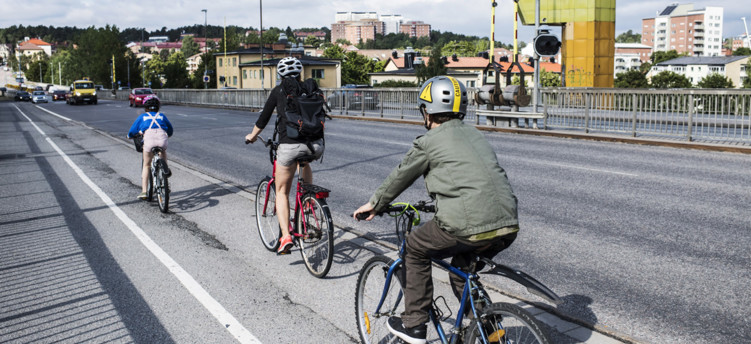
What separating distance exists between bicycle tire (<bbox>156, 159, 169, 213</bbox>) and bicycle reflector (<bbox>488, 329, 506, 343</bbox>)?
6.43 meters

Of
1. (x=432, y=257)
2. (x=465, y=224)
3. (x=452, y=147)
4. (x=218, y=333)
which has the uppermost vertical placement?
(x=452, y=147)

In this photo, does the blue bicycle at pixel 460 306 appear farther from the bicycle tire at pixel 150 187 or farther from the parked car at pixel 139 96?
the parked car at pixel 139 96

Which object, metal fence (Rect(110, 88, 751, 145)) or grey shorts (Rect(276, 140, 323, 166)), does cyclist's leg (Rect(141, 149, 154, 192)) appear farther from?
metal fence (Rect(110, 88, 751, 145))

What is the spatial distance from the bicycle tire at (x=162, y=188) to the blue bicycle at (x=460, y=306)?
16.6ft

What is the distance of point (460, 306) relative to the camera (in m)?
3.27

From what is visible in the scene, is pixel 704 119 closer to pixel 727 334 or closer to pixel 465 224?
pixel 727 334

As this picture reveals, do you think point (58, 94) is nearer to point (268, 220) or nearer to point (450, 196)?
point (268, 220)

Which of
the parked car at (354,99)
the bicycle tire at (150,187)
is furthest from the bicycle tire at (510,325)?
the parked car at (354,99)

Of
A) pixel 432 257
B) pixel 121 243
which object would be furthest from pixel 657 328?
pixel 121 243

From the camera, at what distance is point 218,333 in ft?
14.5

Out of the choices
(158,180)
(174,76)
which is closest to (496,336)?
(158,180)

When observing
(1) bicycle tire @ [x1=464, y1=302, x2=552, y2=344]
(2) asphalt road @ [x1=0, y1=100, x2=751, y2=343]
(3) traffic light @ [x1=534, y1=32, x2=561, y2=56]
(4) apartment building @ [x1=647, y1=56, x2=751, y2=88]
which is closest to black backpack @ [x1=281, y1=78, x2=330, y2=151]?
(2) asphalt road @ [x1=0, y1=100, x2=751, y2=343]

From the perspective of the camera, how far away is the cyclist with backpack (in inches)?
227

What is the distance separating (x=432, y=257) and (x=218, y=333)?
179cm
